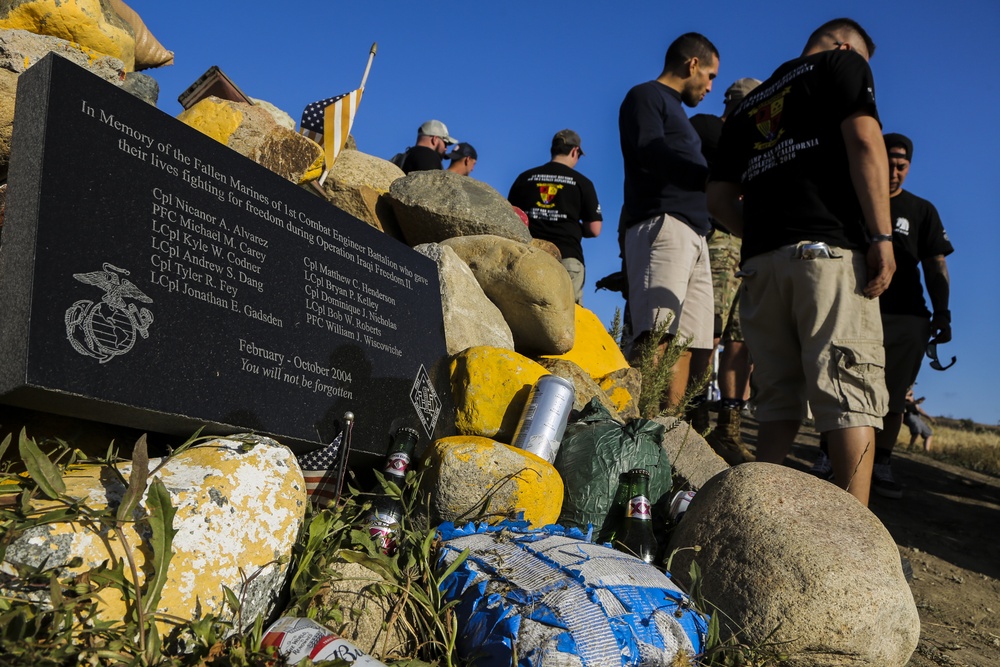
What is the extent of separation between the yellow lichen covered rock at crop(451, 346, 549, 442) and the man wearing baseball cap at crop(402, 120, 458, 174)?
401 centimetres

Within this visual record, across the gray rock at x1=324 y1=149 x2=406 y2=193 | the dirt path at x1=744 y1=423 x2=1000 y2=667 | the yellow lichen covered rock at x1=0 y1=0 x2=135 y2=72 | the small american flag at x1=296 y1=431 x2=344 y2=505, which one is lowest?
the dirt path at x1=744 y1=423 x2=1000 y2=667

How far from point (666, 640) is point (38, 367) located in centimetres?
172

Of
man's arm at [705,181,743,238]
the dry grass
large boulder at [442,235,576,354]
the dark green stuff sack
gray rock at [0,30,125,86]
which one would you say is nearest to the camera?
the dark green stuff sack

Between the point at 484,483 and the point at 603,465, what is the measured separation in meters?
0.56

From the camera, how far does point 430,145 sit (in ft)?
23.3

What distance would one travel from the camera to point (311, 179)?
4227 millimetres

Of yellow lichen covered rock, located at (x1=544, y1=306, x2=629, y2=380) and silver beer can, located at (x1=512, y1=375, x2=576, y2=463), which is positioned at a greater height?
yellow lichen covered rock, located at (x1=544, y1=306, x2=629, y2=380)

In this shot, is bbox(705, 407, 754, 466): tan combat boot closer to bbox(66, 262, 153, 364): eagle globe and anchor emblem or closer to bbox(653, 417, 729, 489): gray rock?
bbox(653, 417, 729, 489): gray rock

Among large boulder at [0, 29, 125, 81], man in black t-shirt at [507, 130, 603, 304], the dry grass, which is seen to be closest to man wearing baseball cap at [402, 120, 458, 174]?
man in black t-shirt at [507, 130, 603, 304]

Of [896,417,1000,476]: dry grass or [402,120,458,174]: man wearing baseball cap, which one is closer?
[402,120,458,174]: man wearing baseball cap

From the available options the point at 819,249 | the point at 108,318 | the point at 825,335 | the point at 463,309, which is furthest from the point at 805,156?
the point at 108,318

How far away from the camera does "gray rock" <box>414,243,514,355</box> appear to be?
3488mm

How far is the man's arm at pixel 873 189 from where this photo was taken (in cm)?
325

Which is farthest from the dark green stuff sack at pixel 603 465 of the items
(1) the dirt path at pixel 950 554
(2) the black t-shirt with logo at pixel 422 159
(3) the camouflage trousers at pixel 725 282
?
(2) the black t-shirt with logo at pixel 422 159
